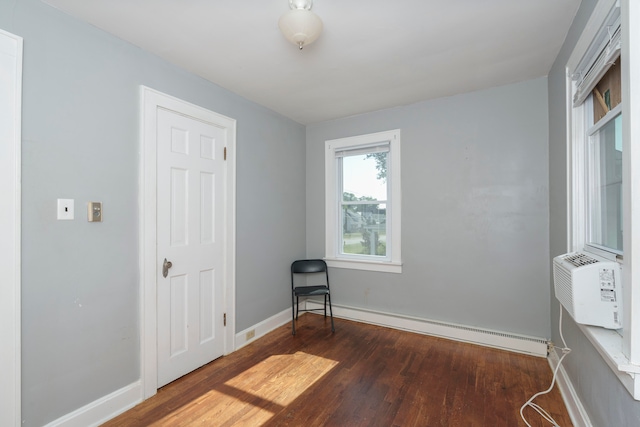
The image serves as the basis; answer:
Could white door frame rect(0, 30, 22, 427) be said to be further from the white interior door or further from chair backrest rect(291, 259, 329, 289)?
chair backrest rect(291, 259, 329, 289)

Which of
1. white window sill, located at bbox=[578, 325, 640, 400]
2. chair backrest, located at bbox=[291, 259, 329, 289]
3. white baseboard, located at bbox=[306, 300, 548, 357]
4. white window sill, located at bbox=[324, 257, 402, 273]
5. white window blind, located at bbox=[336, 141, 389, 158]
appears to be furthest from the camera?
chair backrest, located at bbox=[291, 259, 329, 289]

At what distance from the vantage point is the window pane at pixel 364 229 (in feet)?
11.9

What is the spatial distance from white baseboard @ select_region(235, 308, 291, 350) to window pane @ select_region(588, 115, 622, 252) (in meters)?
3.02

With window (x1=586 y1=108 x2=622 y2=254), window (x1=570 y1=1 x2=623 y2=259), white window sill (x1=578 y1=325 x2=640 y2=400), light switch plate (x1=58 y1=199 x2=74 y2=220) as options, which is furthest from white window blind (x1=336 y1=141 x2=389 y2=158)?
light switch plate (x1=58 y1=199 x2=74 y2=220)

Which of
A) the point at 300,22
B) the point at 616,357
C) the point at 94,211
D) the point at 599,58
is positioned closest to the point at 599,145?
the point at 599,58

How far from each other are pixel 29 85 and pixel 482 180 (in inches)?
143

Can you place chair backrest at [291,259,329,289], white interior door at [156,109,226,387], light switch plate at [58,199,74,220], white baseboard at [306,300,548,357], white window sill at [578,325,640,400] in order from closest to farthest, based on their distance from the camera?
white window sill at [578,325,640,400] < light switch plate at [58,199,74,220] < white interior door at [156,109,226,387] < white baseboard at [306,300,548,357] < chair backrest at [291,259,329,289]

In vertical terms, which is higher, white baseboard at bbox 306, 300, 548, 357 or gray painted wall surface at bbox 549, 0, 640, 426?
gray painted wall surface at bbox 549, 0, 640, 426

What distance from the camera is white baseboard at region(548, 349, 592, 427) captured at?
167 cm

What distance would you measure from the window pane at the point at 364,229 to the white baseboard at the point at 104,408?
2617 mm

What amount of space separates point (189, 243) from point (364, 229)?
7.04 ft

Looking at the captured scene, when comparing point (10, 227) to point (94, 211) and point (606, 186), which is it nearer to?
point (94, 211)

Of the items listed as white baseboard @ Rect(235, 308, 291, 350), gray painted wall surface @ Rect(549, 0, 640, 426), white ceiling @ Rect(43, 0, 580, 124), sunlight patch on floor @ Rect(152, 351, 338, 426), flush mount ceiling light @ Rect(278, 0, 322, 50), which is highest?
white ceiling @ Rect(43, 0, 580, 124)

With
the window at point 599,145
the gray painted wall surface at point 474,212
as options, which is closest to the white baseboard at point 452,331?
the gray painted wall surface at point 474,212
